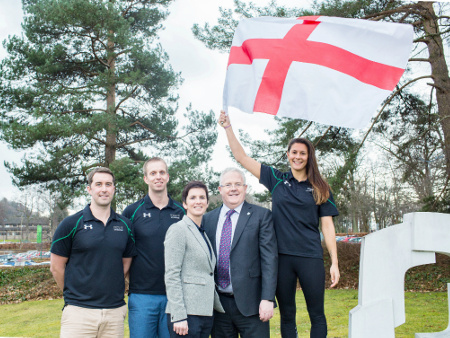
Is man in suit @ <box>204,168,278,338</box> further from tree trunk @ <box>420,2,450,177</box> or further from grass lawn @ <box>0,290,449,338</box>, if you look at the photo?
tree trunk @ <box>420,2,450,177</box>

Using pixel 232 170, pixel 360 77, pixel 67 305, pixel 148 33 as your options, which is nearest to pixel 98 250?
pixel 67 305

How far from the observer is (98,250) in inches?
130

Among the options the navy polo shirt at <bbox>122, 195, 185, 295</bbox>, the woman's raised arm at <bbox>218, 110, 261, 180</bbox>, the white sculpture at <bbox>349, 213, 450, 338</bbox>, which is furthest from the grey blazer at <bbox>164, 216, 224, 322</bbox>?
the white sculpture at <bbox>349, 213, 450, 338</bbox>

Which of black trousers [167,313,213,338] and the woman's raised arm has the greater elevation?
the woman's raised arm

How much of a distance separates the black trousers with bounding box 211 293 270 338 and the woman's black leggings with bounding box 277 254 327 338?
300mm

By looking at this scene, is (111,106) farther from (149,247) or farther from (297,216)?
(297,216)

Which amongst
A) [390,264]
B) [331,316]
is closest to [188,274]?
[390,264]

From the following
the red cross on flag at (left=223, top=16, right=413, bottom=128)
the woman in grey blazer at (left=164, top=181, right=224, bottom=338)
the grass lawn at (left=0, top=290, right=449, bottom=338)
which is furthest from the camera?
the grass lawn at (left=0, top=290, right=449, bottom=338)

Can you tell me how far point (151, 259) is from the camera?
3.52m

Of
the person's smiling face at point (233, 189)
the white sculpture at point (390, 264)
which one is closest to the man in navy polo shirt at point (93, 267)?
the person's smiling face at point (233, 189)

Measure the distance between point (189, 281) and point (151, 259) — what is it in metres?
0.67

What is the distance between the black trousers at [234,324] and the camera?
3092 millimetres

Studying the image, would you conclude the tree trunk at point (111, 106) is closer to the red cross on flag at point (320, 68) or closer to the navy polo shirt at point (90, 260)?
the red cross on flag at point (320, 68)

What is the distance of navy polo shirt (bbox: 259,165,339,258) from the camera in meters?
3.36
